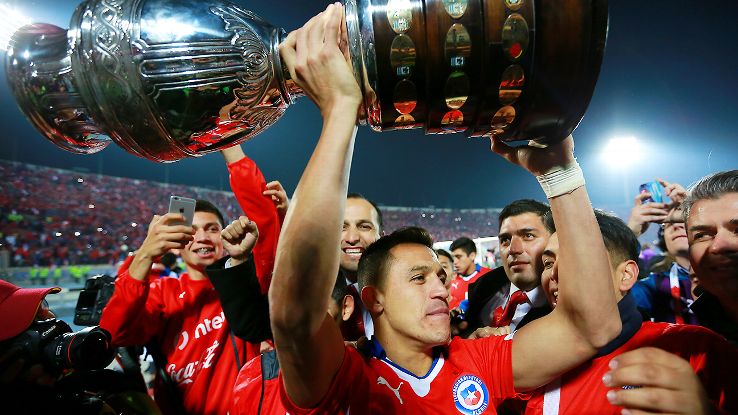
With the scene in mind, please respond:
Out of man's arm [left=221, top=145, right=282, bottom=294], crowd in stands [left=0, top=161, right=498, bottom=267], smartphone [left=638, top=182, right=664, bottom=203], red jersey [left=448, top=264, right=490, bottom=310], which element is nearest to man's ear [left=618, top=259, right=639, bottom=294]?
smartphone [left=638, top=182, right=664, bottom=203]

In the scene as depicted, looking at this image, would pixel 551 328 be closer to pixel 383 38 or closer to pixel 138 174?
pixel 383 38

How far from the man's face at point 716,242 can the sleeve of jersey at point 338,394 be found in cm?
107

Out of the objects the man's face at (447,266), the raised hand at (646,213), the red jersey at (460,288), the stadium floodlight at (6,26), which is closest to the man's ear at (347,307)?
the man's face at (447,266)

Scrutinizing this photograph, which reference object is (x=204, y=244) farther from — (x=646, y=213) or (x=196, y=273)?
(x=646, y=213)

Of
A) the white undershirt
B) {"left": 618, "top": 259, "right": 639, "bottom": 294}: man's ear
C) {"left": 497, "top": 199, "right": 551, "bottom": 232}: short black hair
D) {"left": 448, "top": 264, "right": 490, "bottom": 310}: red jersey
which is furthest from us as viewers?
{"left": 448, "top": 264, "right": 490, "bottom": 310}: red jersey

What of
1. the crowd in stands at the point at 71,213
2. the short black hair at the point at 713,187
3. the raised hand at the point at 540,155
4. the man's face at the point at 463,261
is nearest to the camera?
the raised hand at the point at 540,155

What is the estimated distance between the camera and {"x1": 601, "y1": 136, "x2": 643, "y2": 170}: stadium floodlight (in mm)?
12045

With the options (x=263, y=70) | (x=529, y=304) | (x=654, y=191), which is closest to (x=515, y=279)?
(x=529, y=304)

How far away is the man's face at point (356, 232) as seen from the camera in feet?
7.57

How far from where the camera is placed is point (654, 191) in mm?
2277

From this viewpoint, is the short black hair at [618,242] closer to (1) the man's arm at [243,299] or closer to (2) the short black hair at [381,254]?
(2) the short black hair at [381,254]

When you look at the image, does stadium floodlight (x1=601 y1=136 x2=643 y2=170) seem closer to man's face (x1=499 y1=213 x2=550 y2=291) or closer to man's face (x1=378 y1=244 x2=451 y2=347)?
man's face (x1=499 y1=213 x2=550 y2=291)

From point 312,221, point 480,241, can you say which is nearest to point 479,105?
point 312,221

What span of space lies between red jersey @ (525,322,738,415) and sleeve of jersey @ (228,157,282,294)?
3.83ft
